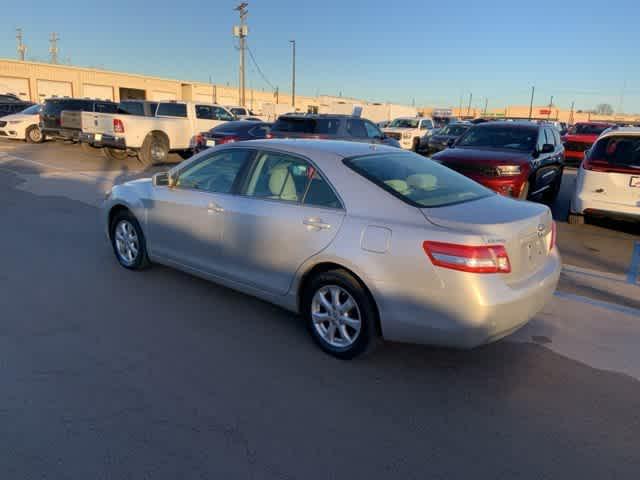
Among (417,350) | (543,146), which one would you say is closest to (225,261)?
(417,350)

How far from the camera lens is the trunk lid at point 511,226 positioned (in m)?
3.13

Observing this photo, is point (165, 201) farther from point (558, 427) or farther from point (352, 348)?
point (558, 427)

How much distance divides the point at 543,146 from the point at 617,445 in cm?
778

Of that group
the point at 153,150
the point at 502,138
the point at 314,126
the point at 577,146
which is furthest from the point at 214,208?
the point at 577,146

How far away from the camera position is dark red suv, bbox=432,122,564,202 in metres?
8.31

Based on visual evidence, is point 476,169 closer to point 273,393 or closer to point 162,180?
point 162,180

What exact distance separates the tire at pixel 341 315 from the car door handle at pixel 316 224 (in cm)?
33

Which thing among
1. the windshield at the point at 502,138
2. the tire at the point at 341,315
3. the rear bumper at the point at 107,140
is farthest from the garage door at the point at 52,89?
the tire at the point at 341,315

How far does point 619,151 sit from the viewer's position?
7.37m

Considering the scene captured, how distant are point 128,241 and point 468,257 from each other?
12.7 feet

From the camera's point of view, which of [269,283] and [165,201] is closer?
[269,283]

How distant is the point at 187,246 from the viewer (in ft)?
15.3

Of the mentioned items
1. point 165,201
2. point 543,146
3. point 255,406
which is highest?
point 543,146

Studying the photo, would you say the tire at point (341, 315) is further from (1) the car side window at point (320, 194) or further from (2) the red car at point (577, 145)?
(2) the red car at point (577, 145)
